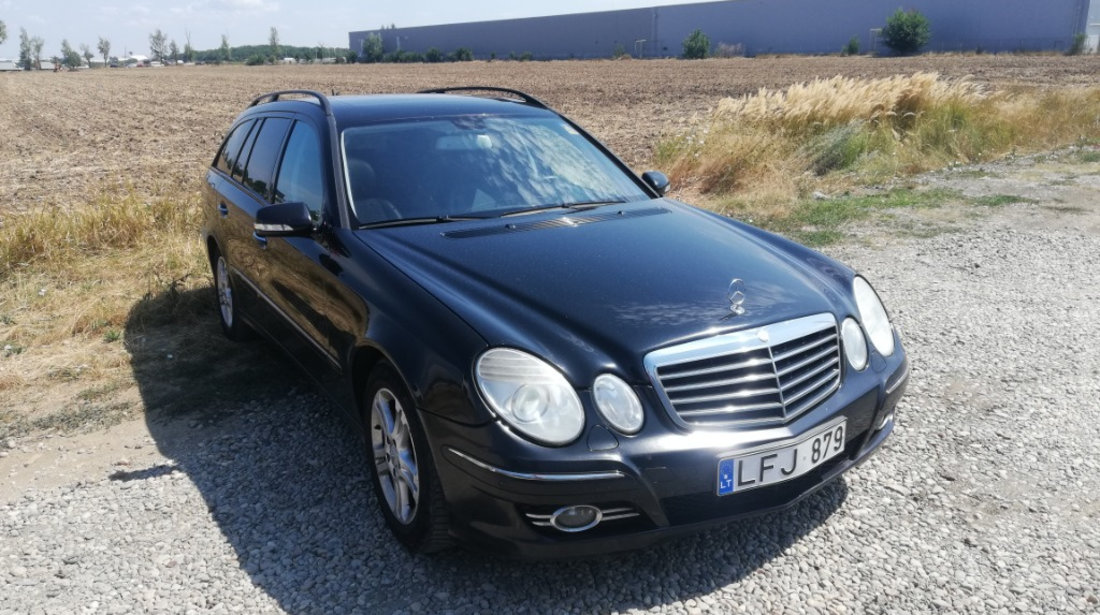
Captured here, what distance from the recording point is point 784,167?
11.4 m

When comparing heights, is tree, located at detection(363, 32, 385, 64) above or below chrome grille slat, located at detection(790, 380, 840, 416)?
above

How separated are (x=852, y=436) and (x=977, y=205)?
7.48 m

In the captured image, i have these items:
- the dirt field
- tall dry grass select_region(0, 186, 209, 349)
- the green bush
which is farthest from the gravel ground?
the green bush

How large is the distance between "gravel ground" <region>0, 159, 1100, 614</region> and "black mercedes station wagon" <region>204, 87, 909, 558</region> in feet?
0.97

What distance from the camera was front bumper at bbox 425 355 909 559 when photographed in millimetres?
2561

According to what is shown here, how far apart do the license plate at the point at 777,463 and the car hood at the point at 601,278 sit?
41 cm

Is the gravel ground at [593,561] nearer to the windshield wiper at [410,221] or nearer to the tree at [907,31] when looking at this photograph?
the windshield wiper at [410,221]

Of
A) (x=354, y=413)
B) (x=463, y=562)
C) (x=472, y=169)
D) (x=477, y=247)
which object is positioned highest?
(x=472, y=169)

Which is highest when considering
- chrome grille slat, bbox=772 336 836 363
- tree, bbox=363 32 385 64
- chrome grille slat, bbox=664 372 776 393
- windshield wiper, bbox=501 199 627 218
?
tree, bbox=363 32 385 64

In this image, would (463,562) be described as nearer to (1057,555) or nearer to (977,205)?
(1057,555)

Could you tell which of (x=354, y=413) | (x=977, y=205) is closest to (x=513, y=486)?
(x=354, y=413)

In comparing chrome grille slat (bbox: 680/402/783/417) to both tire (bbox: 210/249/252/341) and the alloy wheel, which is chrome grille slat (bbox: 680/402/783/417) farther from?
tire (bbox: 210/249/252/341)

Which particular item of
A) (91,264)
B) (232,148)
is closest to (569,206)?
(232,148)

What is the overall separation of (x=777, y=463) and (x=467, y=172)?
2050 millimetres
